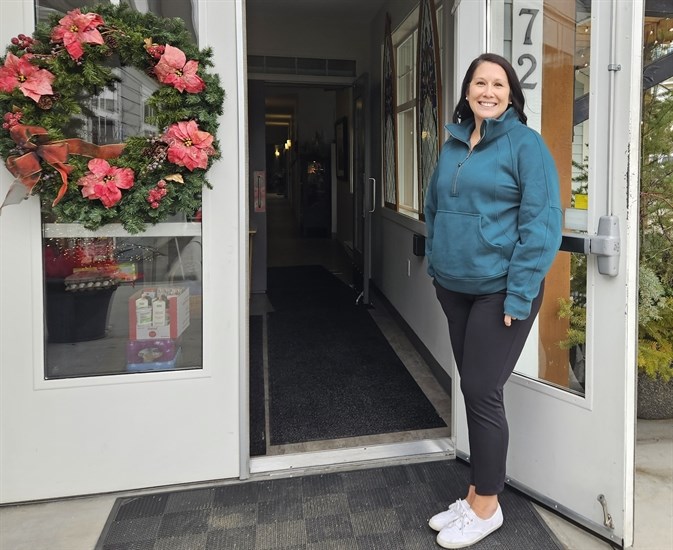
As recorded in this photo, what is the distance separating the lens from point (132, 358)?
2.17 meters

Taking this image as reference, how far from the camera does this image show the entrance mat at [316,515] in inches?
73.4

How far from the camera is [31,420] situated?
6.75ft

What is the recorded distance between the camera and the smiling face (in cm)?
174

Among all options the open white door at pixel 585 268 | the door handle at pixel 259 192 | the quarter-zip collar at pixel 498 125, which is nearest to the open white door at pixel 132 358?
the quarter-zip collar at pixel 498 125

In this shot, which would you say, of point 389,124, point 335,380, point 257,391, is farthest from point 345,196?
point 257,391

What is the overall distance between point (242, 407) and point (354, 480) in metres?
0.53

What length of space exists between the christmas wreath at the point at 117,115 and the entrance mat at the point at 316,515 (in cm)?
103

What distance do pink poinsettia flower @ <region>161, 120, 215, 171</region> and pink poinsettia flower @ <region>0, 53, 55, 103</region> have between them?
409mm

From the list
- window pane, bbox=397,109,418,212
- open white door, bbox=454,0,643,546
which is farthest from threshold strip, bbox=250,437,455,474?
window pane, bbox=397,109,418,212

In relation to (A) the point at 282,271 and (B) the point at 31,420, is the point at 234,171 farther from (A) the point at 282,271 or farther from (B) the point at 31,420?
(A) the point at 282,271

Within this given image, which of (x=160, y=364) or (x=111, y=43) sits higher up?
(x=111, y=43)

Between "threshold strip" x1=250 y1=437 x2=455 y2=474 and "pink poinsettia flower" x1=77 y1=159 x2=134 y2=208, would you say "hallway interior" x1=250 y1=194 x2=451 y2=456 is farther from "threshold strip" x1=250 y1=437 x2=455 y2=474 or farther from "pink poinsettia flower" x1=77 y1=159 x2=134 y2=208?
"pink poinsettia flower" x1=77 y1=159 x2=134 y2=208

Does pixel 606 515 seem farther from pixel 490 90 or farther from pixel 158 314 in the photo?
pixel 158 314

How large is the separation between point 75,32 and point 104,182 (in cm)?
49
